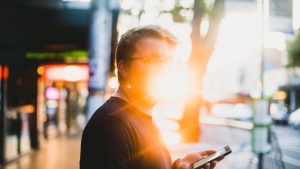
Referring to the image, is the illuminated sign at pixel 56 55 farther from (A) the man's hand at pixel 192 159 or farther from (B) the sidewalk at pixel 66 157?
(A) the man's hand at pixel 192 159

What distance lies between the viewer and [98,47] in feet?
16.7

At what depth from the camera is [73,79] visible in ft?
39.3

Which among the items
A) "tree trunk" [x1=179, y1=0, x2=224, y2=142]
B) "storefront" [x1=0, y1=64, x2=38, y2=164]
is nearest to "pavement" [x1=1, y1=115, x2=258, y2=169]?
"storefront" [x1=0, y1=64, x2=38, y2=164]

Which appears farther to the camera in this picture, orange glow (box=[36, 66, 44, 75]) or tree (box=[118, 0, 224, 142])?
orange glow (box=[36, 66, 44, 75])

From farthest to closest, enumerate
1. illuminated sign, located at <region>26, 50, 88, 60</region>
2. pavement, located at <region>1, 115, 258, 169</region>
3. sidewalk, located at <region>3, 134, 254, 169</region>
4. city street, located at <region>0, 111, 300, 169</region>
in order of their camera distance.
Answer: illuminated sign, located at <region>26, 50, 88, 60</region> → city street, located at <region>0, 111, 300, 169</region> → sidewalk, located at <region>3, 134, 254, 169</region> → pavement, located at <region>1, 115, 258, 169</region>

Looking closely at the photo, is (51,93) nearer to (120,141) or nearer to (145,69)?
(145,69)

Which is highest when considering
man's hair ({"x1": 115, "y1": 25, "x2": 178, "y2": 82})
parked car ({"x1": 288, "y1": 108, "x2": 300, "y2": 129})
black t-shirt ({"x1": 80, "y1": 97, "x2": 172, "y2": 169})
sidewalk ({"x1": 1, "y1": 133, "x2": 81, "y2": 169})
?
man's hair ({"x1": 115, "y1": 25, "x2": 178, "y2": 82})

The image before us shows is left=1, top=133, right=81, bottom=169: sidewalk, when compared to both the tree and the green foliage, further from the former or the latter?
the green foliage

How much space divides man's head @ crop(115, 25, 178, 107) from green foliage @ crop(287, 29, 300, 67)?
3375 centimetres

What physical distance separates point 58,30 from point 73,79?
3.10 metres

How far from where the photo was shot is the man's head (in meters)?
1.93

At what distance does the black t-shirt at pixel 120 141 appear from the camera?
1.60 metres

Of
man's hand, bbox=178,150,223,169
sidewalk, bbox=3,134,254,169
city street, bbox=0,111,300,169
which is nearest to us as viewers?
man's hand, bbox=178,150,223,169

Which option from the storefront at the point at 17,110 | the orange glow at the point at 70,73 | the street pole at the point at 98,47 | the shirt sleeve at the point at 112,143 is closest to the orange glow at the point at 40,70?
the storefront at the point at 17,110
